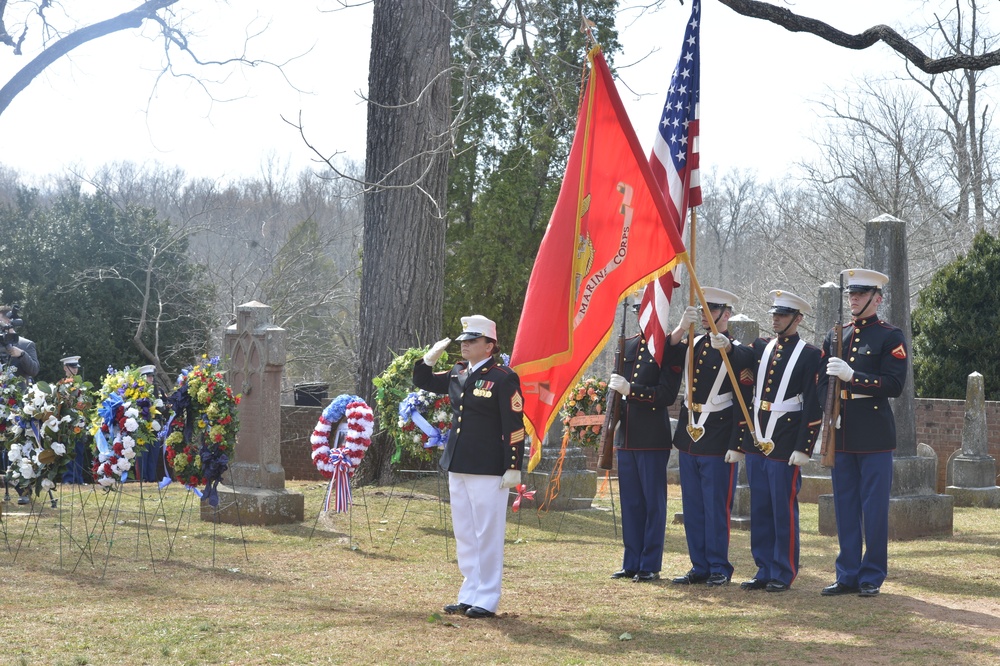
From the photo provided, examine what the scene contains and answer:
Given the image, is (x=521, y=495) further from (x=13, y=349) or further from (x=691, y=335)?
(x=13, y=349)

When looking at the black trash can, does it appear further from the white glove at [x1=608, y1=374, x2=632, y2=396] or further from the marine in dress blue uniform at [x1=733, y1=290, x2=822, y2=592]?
the marine in dress blue uniform at [x1=733, y1=290, x2=822, y2=592]

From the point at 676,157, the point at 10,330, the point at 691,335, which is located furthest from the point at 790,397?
the point at 10,330

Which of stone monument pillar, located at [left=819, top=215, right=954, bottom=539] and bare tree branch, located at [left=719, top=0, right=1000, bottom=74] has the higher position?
bare tree branch, located at [left=719, top=0, right=1000, bottom=74]

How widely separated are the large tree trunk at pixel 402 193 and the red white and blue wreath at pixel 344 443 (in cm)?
274

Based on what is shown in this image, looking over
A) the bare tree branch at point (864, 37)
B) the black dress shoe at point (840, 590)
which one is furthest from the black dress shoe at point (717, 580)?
the bare tree branch at point (864, 37)

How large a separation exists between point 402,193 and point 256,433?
3915 millimetres

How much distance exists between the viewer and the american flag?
834cm

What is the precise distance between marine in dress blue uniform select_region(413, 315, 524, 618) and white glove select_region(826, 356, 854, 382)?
211 centimetres

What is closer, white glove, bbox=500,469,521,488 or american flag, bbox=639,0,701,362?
white glove, bbox=500,469,521,488

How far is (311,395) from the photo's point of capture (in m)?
23.1

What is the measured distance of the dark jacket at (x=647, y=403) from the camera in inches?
331

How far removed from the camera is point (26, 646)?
601 centimetres

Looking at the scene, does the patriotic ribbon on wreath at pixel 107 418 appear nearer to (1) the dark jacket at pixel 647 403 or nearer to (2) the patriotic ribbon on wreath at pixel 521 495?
(2) the patriotic ribbon on wreath at pixel 521 495


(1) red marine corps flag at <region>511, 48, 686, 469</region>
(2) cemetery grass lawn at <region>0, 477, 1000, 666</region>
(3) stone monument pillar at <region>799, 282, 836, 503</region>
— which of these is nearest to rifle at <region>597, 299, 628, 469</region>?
(1) red marine corps flag at <region>511, 48, 686, 469</region>
